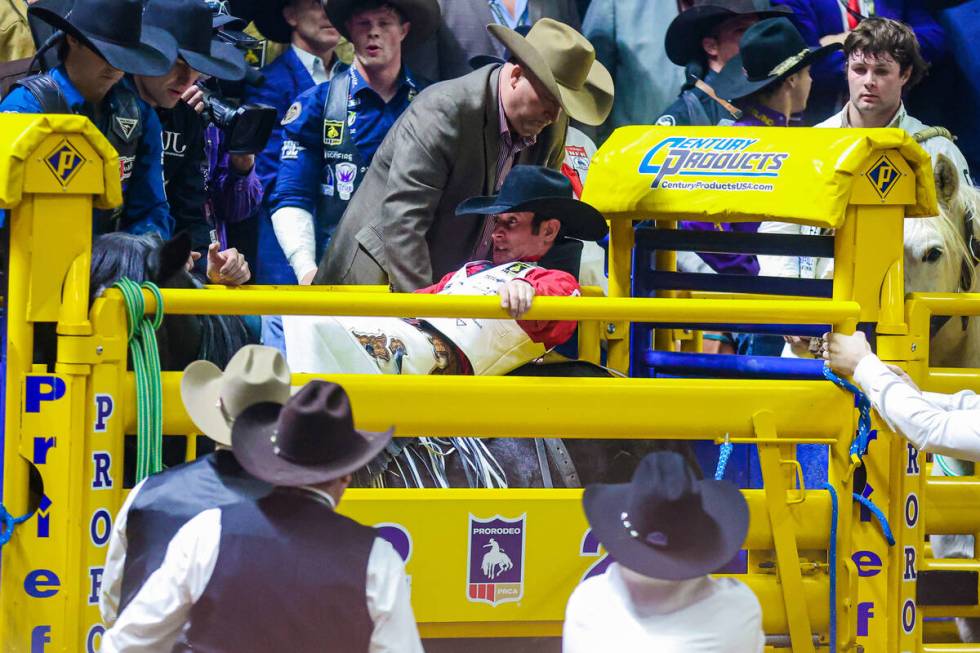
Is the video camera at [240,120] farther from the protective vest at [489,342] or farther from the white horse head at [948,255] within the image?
the white horse head at [948,255]

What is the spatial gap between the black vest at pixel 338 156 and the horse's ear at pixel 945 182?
2.33m

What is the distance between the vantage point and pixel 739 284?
4887mm

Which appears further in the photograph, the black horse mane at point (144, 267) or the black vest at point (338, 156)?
the black vest at point (338, 156)

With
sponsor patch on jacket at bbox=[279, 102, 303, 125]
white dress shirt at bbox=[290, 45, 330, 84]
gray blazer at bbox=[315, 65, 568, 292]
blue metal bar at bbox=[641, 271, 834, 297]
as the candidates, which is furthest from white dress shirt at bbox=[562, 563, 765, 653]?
white dress shirt at bbox=[290, 45, 330, 84]

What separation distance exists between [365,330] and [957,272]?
231cm

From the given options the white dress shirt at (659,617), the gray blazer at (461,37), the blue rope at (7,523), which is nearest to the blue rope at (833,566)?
the white dress shirt at (659,617)

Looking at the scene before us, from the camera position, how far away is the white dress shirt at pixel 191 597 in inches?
113

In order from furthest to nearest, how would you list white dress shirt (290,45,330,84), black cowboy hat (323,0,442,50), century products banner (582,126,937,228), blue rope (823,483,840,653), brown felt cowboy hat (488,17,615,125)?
white dress shirt (290,45,330,84), black cowboy hat (323,0,442,50), brown felt cowboy hat (488,17,615,125), century products banner (582,126,937,228), blue rope (823,483,840,653)

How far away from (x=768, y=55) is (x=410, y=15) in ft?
5.10

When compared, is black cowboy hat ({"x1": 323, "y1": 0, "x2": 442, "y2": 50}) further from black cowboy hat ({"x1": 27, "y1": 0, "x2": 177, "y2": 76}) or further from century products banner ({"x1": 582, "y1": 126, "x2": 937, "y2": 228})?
century products banner ({"x1": 582, "y1": 126, "x2": 937, "y2": 228})

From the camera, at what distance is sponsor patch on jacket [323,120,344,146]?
6.34 metres

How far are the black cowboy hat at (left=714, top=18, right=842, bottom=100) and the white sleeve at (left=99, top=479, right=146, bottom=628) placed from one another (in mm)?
4062

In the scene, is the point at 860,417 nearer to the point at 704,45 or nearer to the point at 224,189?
the point at 224,189

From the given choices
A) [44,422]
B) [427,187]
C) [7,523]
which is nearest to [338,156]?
[427,187]
